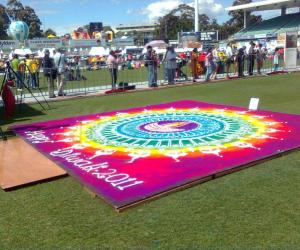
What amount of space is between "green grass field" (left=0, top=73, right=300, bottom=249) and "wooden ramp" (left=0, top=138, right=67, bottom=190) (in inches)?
6.3

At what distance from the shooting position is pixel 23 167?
599 cm

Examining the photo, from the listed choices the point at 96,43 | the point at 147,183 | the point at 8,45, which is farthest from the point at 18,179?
the point at 96,43

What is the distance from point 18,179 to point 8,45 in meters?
48.3

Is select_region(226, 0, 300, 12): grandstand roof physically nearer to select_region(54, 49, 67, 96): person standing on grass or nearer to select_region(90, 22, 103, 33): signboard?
select_region(90, 22, 103, 33): signboard

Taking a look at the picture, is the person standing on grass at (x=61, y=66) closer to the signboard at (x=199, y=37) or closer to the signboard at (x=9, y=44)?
the signboard at (x=9, y=44)

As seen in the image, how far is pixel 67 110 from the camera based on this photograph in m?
11.8

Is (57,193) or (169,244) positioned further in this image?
(57,193)

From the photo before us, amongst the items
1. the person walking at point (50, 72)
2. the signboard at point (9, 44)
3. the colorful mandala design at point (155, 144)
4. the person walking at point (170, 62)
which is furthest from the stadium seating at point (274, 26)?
the colorful mandala design at point (155, 144)

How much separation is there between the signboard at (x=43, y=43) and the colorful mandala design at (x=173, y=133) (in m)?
41.3

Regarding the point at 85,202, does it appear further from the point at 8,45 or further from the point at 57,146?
the point at 8,45

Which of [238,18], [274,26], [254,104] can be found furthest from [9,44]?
[238,18]

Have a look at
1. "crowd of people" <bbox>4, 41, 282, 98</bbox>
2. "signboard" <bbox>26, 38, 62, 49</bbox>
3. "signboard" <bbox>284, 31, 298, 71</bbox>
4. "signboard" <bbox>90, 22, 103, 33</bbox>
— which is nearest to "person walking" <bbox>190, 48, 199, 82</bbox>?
"crowd of people" <bbox>4, 41, 282, 98</bbox>

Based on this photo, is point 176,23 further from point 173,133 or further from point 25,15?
point 173,133

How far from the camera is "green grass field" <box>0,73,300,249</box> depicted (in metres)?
3.68
